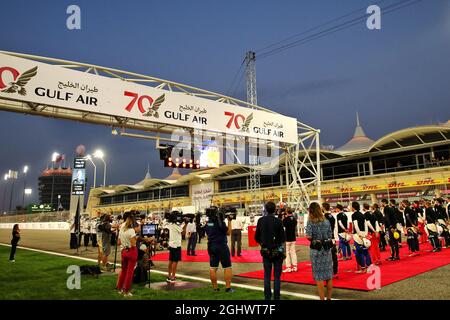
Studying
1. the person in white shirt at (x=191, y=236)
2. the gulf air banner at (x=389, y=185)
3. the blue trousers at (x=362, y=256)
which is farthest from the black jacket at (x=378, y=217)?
the gulf air banner at (x=389, y=185)

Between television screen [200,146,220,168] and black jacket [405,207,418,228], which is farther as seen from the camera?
television screen [200,146,220,168]

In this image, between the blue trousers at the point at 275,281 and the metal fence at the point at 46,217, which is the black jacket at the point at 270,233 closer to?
the blue trousers at the point at 275,281

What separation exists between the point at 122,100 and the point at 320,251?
11267 mm

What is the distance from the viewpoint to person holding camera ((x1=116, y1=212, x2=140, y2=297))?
6496 millimetres

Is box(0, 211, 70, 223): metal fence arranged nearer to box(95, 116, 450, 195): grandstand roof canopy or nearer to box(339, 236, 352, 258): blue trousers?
box(95, 116, 450, 195): grandstand roof canopy

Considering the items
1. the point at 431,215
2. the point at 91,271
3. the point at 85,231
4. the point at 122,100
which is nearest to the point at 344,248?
the point at 431,215

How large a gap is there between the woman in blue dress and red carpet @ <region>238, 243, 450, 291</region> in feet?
5.64

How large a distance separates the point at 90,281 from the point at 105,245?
1948mm

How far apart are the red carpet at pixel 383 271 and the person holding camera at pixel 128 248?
3513mm

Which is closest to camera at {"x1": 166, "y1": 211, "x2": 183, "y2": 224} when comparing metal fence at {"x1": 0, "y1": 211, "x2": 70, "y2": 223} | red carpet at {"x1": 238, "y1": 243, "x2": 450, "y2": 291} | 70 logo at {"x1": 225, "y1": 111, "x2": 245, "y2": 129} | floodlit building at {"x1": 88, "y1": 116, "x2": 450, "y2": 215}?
red carpet at {"x1": 238, "y1": 243, "x2": 450, "y2": 291}

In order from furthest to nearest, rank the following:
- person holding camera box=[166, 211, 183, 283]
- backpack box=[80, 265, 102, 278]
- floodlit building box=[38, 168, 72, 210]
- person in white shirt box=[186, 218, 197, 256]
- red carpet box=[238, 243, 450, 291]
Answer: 1. floodlit building box=[38, 168, 72, 210]
2. person in white shirt box=[186, 218, 197, 256]
3. backpack box=[80, 265, 102, 278]
4. person holding camera box=[166, 211, 183, 283]
5. red carpet box=[238, 243, 450, 291]

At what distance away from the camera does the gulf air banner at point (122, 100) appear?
12.0 meters

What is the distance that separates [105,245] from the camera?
10.2 meters

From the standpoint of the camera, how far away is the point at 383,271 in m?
8.73
